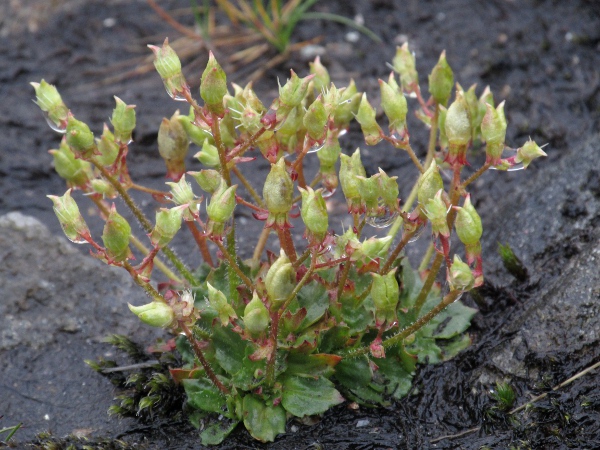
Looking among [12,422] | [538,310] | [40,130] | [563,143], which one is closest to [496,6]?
[563,143]

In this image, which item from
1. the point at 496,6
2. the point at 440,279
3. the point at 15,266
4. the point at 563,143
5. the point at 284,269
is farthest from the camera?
→ the point at 496,6

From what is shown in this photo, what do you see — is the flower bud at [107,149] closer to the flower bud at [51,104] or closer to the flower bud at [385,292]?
the flower bud at [51,104]

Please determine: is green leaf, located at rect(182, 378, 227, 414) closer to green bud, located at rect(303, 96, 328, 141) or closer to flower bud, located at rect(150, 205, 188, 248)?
flower bud, located at rect(150, 205, 188, 248)

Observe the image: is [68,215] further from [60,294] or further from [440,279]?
[440,279]

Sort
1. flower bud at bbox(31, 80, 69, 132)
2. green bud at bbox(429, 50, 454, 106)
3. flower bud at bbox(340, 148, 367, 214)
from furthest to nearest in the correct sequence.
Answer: green bud at bbox(429, 50, 454, 106)
flower bud at bbox(31, 80, 69, 132)
flower bud at bbox(340, 148, 367, 214)

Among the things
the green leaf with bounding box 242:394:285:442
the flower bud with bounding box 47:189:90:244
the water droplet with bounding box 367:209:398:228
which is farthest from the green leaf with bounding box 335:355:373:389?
the flower bud with bounding box 47:189:90:244

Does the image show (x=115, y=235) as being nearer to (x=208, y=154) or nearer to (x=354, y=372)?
(x=208, y=154)

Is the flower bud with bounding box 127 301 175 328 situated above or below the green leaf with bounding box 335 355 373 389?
above
